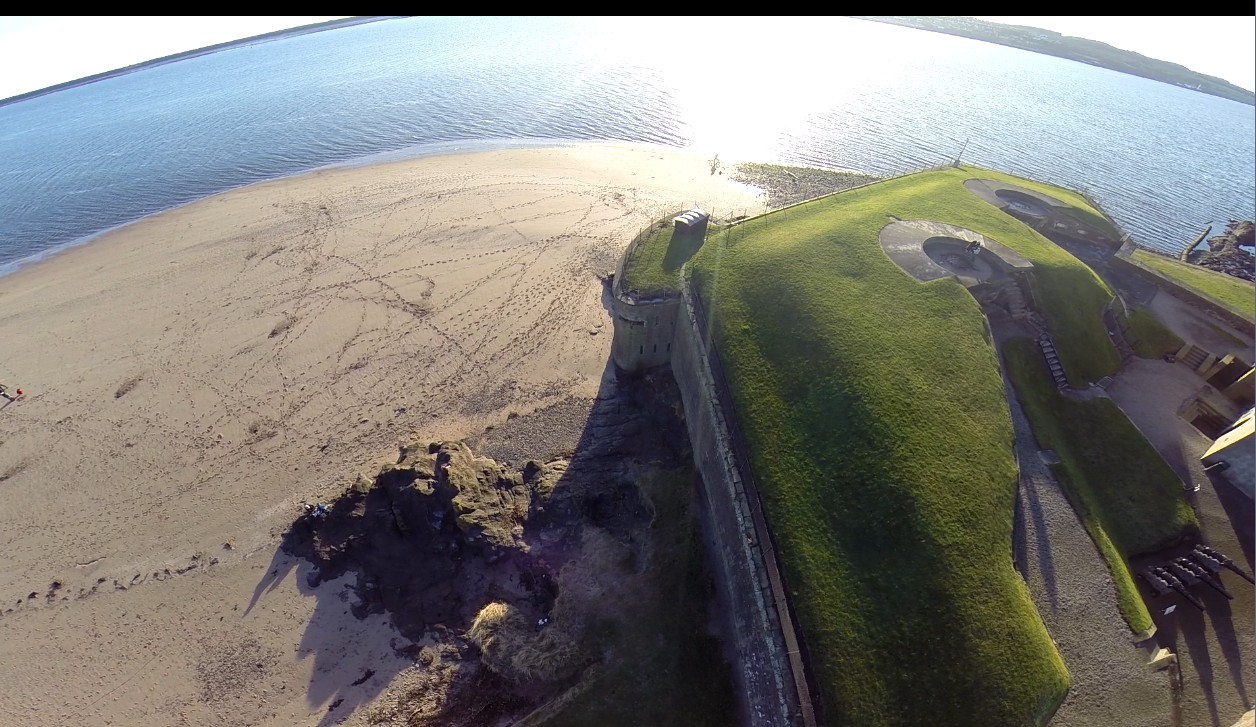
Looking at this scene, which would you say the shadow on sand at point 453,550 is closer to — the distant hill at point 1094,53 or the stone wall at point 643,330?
the stone wall at point 643,330

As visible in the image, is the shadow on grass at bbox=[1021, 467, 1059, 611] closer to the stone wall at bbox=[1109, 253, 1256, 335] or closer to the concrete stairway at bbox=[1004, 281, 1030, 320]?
the concrete stairway at bbox=[1004, 281, 1030, 320]

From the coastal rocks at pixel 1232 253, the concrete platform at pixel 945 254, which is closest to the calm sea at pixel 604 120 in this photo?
the coastal rocks at pixel 1232 253

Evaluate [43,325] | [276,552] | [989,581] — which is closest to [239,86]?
[43,325]

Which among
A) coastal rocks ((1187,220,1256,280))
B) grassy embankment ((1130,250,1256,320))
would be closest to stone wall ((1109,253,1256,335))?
grassy embankment ((1130,250,1256,320))

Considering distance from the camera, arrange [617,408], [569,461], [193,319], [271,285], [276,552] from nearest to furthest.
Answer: [276,552]
[569,461]
[617,408]
[193,319]
[271,285]

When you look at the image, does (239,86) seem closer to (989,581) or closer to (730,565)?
(730,565)

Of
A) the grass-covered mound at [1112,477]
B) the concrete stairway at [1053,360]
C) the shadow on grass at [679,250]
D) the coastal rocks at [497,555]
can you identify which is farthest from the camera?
the shadow on grass at [679,250]

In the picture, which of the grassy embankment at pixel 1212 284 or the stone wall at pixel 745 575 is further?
the grassy embankment at pixel 1212 284

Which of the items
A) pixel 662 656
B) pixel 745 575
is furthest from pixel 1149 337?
pixel 662 656
